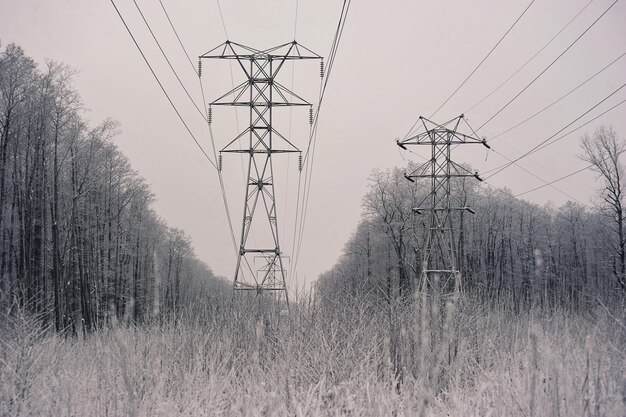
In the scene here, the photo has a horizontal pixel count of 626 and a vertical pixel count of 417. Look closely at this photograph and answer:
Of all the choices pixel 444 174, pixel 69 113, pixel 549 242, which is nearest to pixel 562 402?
pixel 444 174

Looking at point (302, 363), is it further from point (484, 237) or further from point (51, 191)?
point (484, 237)

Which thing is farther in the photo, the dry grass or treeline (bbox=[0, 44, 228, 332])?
treeline (bbox=[0, 44, 228, 332])

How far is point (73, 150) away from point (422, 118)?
60.3ft

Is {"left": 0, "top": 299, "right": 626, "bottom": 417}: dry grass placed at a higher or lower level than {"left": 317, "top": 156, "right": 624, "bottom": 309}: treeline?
lower

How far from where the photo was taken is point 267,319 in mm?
10453

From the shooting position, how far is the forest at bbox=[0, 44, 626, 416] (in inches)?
205

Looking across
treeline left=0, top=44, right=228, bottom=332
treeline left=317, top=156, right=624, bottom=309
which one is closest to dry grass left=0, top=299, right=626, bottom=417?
treeline left=0, top=44, right=228, bottom=332

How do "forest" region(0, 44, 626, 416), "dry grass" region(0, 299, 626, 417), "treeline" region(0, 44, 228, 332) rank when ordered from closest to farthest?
"forest" region(0, 44, 626, 416), "dry grass" region(0, 299, 626, 417), "treeline" region(0, 44, 228, 332)

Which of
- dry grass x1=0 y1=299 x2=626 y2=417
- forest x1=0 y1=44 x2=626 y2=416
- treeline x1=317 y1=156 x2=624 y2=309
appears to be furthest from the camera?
treeline x1=317 y1=156 x2=624 y2=309

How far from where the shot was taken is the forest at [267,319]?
5.21 m

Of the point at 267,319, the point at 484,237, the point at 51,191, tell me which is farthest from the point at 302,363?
the point at 484,237

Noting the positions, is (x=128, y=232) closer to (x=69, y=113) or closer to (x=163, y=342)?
(x=69, y=113)

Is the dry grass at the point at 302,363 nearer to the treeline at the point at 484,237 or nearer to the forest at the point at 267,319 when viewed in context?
the forest at the point at 267,319

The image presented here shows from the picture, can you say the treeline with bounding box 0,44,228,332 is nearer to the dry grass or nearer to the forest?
the forest
